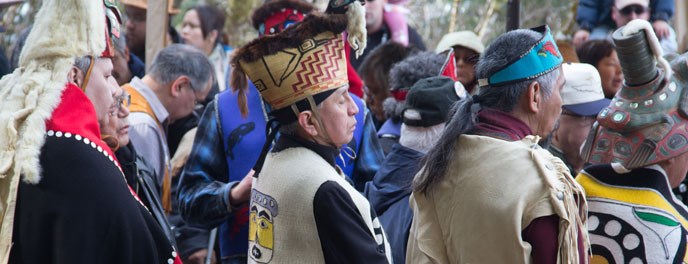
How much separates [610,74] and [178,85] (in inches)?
118

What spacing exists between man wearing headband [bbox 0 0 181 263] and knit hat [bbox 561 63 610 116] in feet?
7.29

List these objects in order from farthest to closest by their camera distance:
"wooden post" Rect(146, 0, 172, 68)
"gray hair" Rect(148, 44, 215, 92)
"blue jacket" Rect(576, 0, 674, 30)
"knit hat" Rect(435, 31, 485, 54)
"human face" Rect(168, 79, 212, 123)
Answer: "blue jacket" Rect(576, 0, 674, 30)
"knit hat" Rect(435, 31, 485, 54)
"wooden post" Rect(146, 0, 172, 68)
"human face" Rect(168, 79, 212, 123)
"gray hair" Rect(148, 44, 215, 92)

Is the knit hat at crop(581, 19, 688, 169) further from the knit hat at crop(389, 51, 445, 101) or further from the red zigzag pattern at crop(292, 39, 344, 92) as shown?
the knit hat at crop(389, 51, 445, 101)

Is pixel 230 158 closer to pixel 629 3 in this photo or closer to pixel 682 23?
pixel 682 23

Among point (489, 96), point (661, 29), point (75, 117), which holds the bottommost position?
point (661, 29)

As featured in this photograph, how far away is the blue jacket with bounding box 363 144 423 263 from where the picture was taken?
4.29m

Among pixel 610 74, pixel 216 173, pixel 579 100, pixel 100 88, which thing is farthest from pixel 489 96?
pixel 610 74

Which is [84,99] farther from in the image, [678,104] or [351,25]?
[678,104]

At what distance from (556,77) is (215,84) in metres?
4.42

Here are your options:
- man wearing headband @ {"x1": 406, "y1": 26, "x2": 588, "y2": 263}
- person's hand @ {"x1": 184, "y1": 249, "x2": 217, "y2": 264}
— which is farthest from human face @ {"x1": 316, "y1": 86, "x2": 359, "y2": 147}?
person's hand @ {"x1": 184, "y1": 249, "x2": 217, "y2": 264}

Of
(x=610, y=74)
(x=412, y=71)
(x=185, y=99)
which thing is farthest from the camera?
(x=610, y=74)

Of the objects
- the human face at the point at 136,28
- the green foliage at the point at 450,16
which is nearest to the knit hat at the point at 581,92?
the human face at the point at 136,28

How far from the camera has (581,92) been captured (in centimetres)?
463

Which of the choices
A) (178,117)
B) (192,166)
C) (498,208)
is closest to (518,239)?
(498,208)
